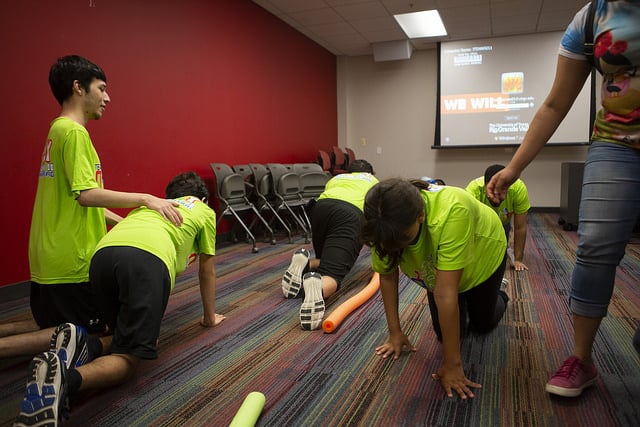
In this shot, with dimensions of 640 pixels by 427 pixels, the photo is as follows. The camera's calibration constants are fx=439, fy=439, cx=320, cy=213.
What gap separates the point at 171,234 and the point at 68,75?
80cm

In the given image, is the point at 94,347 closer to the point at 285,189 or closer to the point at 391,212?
the point at 391,212

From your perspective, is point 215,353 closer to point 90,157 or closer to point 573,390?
point 90,157

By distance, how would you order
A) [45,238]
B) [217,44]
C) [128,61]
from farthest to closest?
[217,44]
[128,61]
[45,238]

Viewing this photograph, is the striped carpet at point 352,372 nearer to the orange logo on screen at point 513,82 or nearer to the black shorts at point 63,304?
the black shorts at point 63,304

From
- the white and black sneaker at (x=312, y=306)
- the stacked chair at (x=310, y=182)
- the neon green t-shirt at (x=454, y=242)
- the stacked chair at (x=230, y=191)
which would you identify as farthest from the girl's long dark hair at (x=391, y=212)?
the stacked chair at (x=310, y=182)

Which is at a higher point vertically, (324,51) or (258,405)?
(324,51)

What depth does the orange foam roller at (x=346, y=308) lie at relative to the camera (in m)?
2.11

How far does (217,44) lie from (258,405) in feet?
13.5

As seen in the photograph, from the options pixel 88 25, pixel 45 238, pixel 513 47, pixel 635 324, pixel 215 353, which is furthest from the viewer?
pixel 513 47

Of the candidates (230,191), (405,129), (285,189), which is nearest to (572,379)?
(230,191)

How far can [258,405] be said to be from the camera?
4.54ft

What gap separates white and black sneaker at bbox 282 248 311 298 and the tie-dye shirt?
172 centimetres

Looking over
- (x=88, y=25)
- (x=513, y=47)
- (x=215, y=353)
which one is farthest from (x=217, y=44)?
(x=513, y=47)

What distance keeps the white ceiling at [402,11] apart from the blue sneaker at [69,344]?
184 inches
